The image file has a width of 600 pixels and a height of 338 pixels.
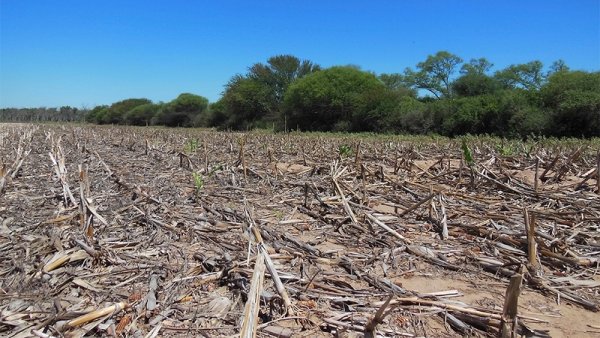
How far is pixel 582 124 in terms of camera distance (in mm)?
21172

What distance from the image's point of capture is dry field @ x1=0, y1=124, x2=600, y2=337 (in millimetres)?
2801

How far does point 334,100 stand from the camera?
3322 centimetres

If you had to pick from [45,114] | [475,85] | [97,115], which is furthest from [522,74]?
[45,114]

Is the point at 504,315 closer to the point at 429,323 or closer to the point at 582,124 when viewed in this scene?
the point at 429,323

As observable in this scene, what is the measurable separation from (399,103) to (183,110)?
31.3 metres

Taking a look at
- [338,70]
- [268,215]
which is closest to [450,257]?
[268,215]

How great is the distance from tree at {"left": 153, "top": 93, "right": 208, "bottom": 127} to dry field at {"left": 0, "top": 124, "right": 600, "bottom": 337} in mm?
47368

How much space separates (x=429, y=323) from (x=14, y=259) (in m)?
3.23

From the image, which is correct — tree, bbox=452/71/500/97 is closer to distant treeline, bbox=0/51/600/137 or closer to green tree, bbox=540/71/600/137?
distant treeline, bbox=0/51/600/137

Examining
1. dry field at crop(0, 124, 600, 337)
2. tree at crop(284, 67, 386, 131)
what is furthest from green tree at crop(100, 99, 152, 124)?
dry field at crop(0, 124, 600, 337)

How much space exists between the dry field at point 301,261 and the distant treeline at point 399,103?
15.9 metres

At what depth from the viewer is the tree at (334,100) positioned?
104 feet

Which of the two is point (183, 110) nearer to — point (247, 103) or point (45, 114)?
point (247, 103)

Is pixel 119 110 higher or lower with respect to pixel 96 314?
higher
